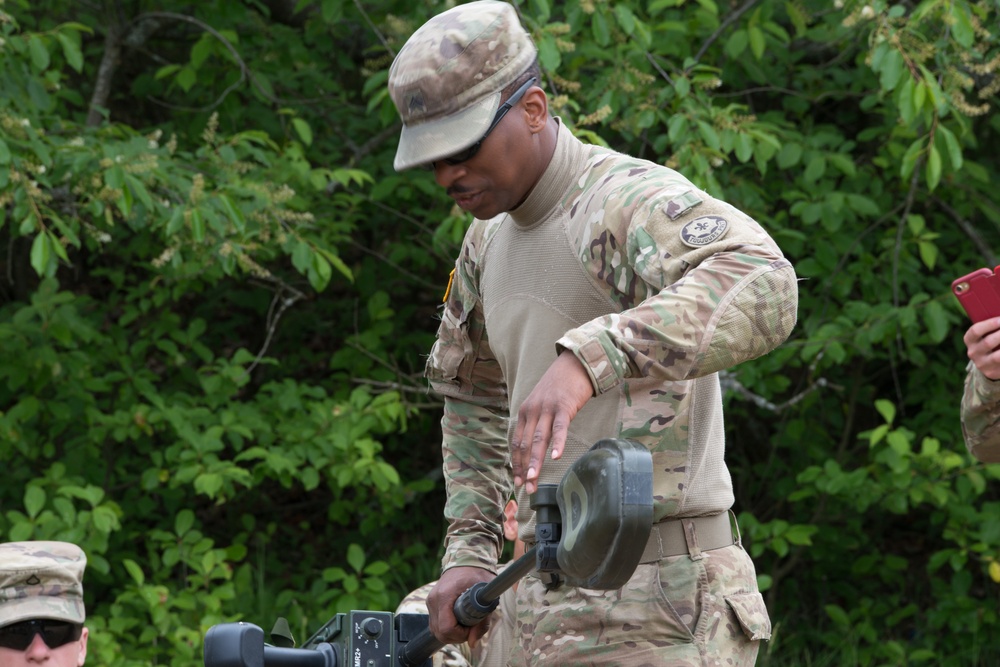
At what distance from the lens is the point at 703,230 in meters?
2.03

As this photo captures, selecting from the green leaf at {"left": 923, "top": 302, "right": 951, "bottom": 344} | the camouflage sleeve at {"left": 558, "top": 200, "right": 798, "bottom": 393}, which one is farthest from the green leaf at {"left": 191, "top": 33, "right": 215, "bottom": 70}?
the camouflage sleeve at {"left": 558, "top": 200, "right": 798, "bottom": 393}

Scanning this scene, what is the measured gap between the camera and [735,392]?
18.5ft

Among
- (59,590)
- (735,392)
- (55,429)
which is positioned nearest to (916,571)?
(735,392)

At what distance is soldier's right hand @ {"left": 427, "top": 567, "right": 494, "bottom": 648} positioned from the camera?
2.39 m

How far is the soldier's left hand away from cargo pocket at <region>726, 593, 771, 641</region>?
0.56 metres

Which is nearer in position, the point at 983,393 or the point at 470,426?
the point at 983,393

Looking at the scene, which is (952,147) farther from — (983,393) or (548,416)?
(548,416)

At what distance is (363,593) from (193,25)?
2.88m

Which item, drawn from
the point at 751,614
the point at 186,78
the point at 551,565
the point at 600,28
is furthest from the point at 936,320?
the point at 551,565

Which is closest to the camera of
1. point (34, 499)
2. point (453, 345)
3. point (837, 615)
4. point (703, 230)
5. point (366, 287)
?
point (703, 230)

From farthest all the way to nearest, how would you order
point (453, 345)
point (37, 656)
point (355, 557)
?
point (355, 557)
point (37, 656)
point (453, 345)

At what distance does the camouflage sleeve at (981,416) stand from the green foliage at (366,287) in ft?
7.59

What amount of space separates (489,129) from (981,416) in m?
1.15

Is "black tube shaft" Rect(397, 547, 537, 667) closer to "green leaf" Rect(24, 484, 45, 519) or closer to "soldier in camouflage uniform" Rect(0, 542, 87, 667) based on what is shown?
"soldier in camouflage uniform" Rect(0, 542, 87, 667)
